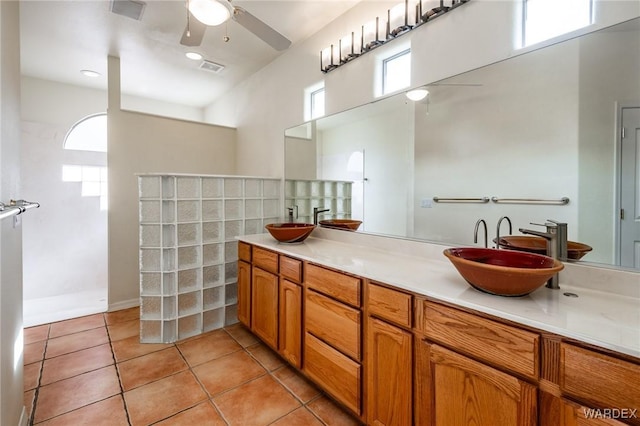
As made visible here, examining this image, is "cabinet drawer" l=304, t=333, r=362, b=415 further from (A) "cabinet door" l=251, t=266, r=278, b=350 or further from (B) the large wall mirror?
(B) the large wall mirror

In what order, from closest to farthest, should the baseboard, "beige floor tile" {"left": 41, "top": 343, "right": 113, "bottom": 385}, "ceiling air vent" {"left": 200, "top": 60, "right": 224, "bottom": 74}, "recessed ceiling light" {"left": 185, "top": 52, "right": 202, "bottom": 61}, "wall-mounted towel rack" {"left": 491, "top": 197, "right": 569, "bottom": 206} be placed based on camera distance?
1. "wall-mounted towel rack" {"left": 491, "top": 197, "right": 569, "bottom": 206}
2. "beige floor tile" {"left": 41, "top": 343, "right": 113, "bottom": 385}
3. "recessed ceiling light" {"left": 185, "top": 52, "right": 202, "bottom": 61}
4. the baseboard
5. "ceiling air vent" {"left": 200, "top": 60, "right": 224, "bottom": 74}

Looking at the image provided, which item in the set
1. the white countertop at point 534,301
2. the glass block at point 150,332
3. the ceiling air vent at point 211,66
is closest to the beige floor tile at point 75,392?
the glass block at point 150,332

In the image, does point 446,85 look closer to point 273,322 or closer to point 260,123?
point 273,322

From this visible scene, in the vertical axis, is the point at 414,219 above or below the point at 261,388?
above

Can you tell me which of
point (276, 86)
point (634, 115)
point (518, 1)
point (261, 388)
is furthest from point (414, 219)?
point (276, 86)

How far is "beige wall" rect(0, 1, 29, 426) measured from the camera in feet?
3.96

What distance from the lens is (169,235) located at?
2523 millimetres

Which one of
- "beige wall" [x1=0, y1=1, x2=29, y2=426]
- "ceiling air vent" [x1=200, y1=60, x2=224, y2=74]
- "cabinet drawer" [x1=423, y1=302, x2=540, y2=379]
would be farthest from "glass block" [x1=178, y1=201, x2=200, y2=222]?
"cabinet drawer" [x1=423, y1=302, x2=540, y2=379]

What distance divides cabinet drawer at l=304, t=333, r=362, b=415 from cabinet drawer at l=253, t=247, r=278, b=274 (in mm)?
584

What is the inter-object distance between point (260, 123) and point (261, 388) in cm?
288

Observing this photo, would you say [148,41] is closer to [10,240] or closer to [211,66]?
[211,66]

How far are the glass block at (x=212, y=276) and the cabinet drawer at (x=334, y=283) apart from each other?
1.34m

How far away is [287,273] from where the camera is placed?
201 cm

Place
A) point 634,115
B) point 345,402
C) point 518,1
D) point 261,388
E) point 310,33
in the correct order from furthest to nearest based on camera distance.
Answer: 1. point 310,33
2. point 261,388
3. point 345,402
4. point 518,1
5. point 634,115
